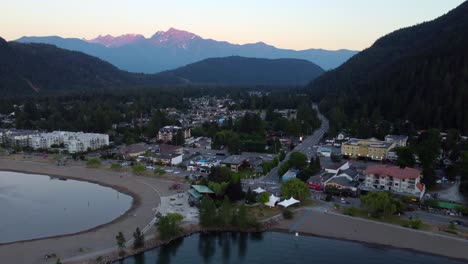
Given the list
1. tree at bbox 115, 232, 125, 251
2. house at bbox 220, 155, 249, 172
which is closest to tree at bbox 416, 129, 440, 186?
house at bbox 220, 155, 249, 172

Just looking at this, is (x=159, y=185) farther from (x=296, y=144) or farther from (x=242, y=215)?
(x=296, y=144)

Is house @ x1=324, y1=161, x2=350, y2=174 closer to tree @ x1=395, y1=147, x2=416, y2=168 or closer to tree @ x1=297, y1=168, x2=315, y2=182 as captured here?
tree @ x1=297, y1=168, x2=315, y2=182

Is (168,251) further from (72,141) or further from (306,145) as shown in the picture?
(306,145)

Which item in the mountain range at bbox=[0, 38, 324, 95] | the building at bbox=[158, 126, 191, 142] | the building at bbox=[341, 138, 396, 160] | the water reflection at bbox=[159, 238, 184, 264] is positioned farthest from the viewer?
the mountain range at bbox=[0, 38, 324, 95]

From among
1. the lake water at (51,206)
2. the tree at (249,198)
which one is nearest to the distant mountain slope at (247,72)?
the lake water at (51,206)

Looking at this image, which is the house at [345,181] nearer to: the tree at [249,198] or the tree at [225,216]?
the tree at [249,198]

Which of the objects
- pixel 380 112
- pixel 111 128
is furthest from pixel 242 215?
pixel 380 112
